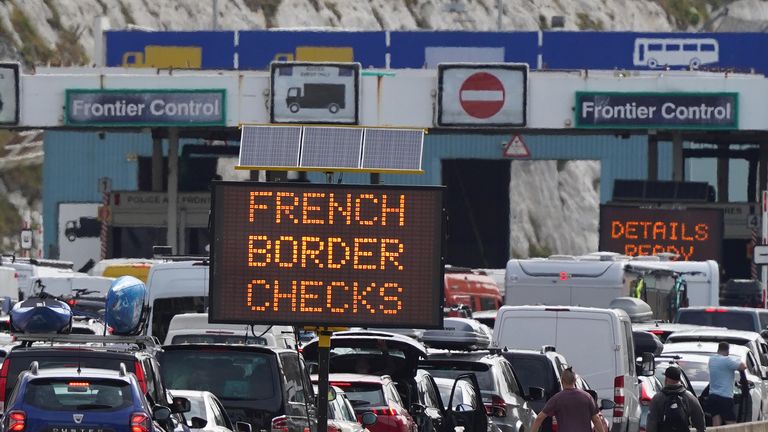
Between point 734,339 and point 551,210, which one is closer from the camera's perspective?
point 734,339

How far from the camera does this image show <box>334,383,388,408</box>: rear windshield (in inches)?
737

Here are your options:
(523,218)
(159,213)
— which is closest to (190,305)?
(159,213)

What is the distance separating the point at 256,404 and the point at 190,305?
459 inches

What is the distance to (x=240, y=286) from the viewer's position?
52.8 feet

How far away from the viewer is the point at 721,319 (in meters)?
36.3

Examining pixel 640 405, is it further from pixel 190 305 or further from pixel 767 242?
pixel 767 242

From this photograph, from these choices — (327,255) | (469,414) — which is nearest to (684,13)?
(469,414)

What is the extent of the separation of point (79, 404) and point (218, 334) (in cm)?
746

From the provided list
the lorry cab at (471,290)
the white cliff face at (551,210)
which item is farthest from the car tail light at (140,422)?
the white cliff face at (551,210)

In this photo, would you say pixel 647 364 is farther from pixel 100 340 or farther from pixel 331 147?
pixel 100 340

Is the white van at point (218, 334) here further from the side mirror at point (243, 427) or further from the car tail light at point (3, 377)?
the car tail light at point (3, 377)

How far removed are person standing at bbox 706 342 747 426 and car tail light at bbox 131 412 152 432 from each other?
11916mm

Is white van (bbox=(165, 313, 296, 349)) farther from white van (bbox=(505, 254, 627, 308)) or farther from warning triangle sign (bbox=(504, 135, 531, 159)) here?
warning triangle sign (bbox=(504, 135, 531, 159))

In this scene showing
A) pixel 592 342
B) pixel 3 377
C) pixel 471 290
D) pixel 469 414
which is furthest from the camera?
pixel 471 290
